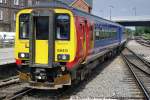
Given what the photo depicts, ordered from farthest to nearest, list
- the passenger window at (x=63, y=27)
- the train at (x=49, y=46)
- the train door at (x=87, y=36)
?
the train door at (x=87, y=36)
the passenger window at (x=63, y=27)
the train at (x=49, y=46)

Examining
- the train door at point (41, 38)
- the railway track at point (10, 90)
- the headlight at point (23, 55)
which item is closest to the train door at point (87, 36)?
the train door at point (41, 38)

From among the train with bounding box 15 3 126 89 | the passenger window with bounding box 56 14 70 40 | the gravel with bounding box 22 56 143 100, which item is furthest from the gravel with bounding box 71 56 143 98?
the passenger window with bounding box 56 14 70 40

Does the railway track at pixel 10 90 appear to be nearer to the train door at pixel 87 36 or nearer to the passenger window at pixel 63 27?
the passenger window at pixel 63 27

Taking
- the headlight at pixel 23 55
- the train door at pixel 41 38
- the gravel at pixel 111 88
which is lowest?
the gravel at pixel 111 88

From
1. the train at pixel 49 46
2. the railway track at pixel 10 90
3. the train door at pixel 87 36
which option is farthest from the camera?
the train door at pixel 87 36

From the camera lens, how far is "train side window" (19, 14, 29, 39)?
43.3 ft

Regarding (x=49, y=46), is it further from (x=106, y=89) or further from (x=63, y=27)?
(x=106, y=89)

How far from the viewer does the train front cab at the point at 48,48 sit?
1256 centimetres

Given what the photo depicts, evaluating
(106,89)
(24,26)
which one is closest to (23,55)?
(24,26)

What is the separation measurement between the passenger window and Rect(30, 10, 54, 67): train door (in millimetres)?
281

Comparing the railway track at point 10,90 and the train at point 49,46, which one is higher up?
the train at point 49,46

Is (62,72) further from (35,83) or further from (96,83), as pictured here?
(96,83)

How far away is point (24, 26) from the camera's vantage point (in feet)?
43.7

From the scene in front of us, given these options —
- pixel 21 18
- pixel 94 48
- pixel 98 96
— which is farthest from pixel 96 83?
pixel 21 18
